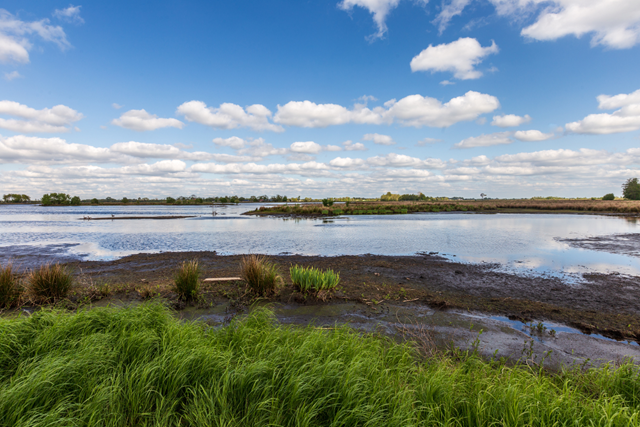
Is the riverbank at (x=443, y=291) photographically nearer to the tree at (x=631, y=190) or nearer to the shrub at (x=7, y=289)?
the shrub at (x=7, y=289)

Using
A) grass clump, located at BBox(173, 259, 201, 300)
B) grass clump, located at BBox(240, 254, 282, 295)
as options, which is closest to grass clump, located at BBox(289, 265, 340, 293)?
grass clump, located at BBox(240, 254, 282, 295)

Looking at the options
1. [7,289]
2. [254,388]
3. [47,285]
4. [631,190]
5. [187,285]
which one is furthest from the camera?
[631,190]

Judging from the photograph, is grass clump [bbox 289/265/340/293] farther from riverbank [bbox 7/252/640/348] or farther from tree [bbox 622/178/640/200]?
tree [bbox 622/178/640/200]

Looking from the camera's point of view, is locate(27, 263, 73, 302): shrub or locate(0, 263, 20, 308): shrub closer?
locate(0, 263, 20, 308): shrub

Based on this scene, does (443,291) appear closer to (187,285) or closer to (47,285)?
(187,285)

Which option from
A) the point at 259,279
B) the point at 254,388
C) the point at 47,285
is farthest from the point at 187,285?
the point at 254,388

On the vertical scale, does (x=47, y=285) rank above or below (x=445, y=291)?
above

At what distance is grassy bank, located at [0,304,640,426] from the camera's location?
10.2ft

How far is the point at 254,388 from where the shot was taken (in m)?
3.50

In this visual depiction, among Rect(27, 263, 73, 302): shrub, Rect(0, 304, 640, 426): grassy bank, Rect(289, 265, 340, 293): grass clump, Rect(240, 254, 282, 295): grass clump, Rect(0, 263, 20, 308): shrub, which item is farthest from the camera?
Rect(240, 254, 282, 295): grass clump

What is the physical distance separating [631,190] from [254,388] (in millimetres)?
163649

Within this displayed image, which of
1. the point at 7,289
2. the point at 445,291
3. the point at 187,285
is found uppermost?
the point at 7,289

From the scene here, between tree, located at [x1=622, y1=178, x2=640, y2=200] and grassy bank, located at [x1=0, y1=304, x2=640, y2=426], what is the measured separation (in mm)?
157205

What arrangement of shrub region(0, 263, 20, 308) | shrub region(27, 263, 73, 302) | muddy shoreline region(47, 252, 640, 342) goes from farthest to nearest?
shrub region(27, 263, 73, 302) < muddy shoreline region(47, 252, 640, 342) < shrub region(0, 263, 20, 308)
